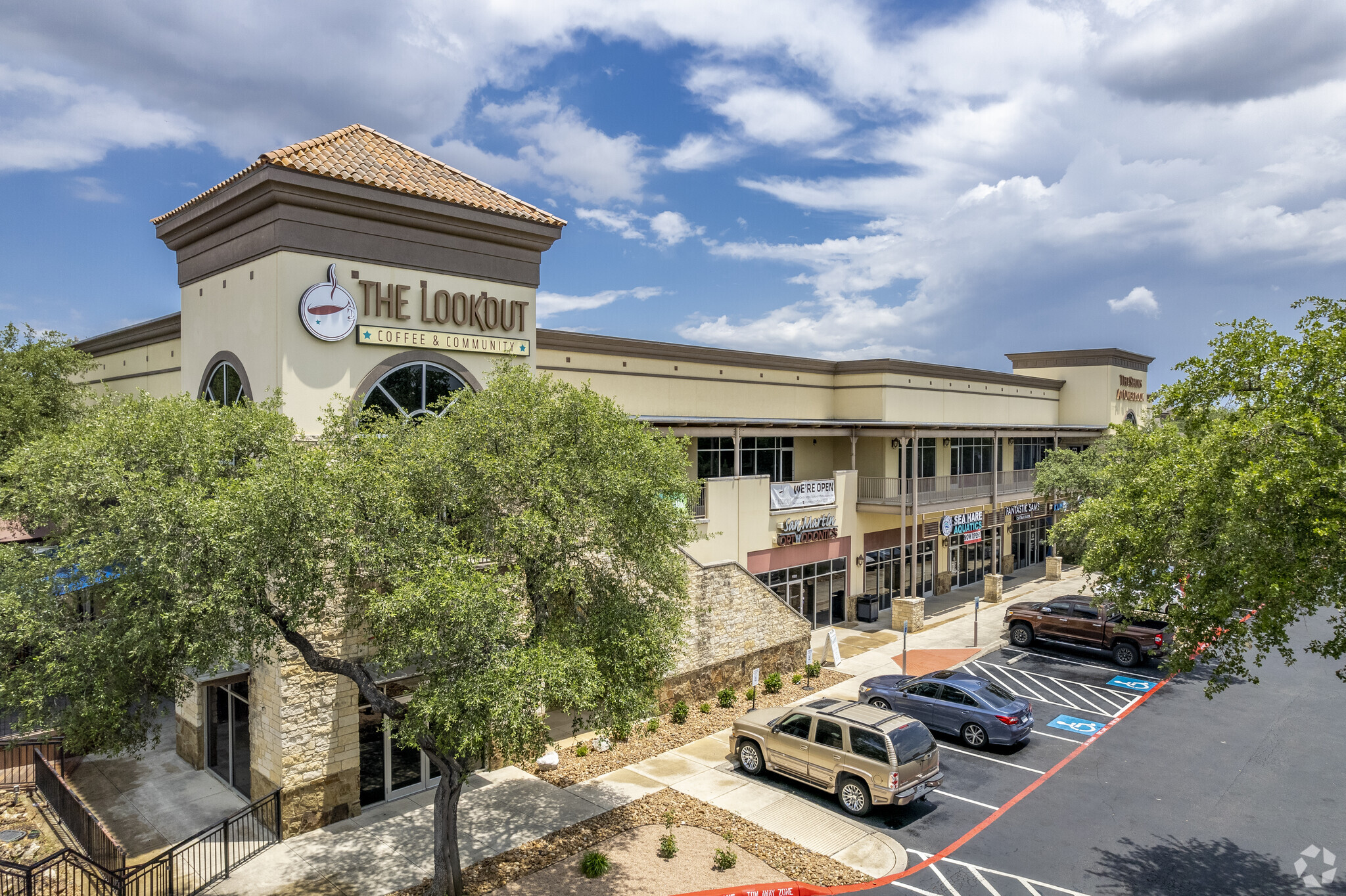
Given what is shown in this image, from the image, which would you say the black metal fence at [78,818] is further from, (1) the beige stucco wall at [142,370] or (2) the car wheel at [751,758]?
(2) the car wheel at [751,758]

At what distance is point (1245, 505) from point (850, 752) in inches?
301

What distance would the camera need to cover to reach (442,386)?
17734 mm

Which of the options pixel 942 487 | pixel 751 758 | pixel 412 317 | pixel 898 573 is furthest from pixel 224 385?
pixel 942 487

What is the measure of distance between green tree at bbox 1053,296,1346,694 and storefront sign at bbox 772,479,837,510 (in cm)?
1414

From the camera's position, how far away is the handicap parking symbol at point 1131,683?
22.0 meters

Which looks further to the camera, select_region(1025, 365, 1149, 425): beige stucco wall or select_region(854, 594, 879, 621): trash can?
select_region(1025, 365, 1149, 425): beige stucco wall

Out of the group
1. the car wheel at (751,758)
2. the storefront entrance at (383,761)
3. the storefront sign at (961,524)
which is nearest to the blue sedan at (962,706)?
the car wheel at (751,758)

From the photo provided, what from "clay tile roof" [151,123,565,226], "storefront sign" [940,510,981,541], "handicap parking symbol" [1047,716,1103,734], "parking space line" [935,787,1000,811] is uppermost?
"clay tile roof" [151,123,565,226]

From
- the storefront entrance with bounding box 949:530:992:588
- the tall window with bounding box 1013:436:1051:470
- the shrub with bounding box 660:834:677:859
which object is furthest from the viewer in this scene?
the tall window with bounding box 1013:436:1051:470

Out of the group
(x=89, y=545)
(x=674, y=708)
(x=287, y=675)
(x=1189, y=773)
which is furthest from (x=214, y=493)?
(x=1189, y=773)

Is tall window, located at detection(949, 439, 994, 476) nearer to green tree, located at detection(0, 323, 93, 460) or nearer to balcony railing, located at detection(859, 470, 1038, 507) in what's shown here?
balcony railing, located at detection(859, 470, 1038, 507)

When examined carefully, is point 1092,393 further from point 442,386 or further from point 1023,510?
point 442,386

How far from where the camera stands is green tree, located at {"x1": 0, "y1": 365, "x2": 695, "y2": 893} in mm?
9500

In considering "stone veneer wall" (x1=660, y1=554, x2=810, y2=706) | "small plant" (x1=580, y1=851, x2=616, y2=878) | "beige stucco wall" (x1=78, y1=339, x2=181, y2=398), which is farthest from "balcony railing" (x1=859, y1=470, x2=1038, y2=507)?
"beige stucco wall" (x1=78, y1=339, x2=181, y2=398)
